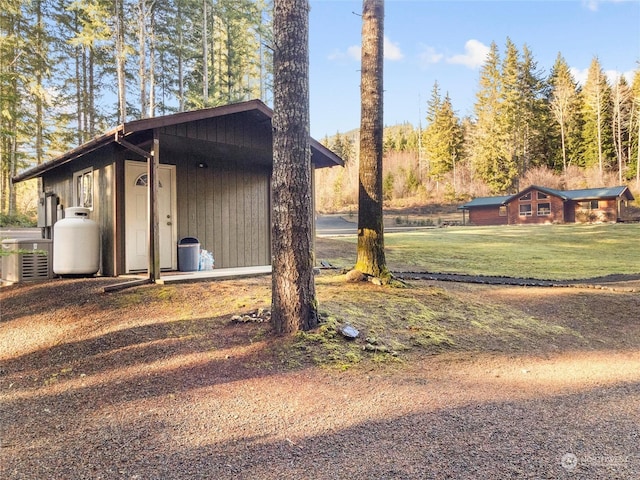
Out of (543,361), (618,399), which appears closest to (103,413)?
(618,399)

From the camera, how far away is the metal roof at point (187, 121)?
6066 millimetres

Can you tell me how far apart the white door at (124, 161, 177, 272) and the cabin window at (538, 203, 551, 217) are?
32.6 meters

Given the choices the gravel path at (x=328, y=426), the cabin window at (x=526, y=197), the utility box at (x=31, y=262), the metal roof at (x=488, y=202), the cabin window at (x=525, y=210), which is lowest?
the gravel path at (x=328, y=426)

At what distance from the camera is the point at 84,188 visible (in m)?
8.58

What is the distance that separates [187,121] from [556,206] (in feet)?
109

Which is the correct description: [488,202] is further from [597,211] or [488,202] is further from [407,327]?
[407,327]

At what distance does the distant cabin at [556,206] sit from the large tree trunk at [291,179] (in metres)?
33.7

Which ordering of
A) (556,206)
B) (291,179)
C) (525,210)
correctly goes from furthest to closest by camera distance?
(525,210) < (556,206) < (291,179)

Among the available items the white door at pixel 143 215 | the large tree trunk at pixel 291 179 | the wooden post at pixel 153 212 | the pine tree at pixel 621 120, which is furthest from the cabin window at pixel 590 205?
the large tree trunk at pixel 291 179

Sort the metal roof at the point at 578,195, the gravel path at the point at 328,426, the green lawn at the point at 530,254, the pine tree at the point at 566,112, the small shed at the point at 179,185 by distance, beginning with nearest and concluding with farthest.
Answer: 1. the gravel path at the point at 328,426
2. the small shed at the point at 179,185
3. the green lawn at the point at 530,254
4. the metal roof at the point at 578,195
5. the pine tree at the point at 566,112

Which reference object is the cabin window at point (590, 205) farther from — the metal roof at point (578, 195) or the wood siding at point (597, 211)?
the metal roof at point (578, 195)

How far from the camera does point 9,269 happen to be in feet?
26.4

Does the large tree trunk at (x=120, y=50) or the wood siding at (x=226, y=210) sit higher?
the large tree trunk at (x=120, y=50)

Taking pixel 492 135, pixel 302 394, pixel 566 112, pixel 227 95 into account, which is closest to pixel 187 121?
pixel 302 394
